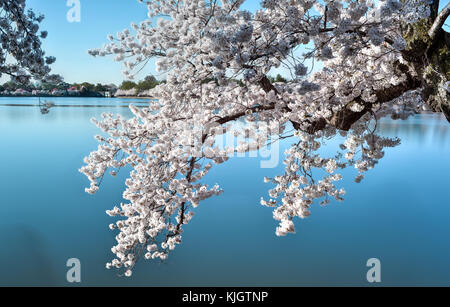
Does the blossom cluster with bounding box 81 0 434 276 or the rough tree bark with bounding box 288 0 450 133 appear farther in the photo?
the blossom cluster with bounding box 81 0 434 276

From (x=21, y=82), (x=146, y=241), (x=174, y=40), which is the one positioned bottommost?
(x=146, y=241)

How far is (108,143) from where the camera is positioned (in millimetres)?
4355

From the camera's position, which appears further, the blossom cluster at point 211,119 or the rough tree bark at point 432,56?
the blossom cluster at point 211,119

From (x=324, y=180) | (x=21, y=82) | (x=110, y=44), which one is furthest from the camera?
(x=324, y=180)

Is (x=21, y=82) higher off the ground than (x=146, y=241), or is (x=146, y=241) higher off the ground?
(x=21, y=82)

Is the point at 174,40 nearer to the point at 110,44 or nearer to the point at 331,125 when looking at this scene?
the point at 110,44

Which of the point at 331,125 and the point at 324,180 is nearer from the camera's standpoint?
the point at 331,125

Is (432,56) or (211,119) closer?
(432,56)
